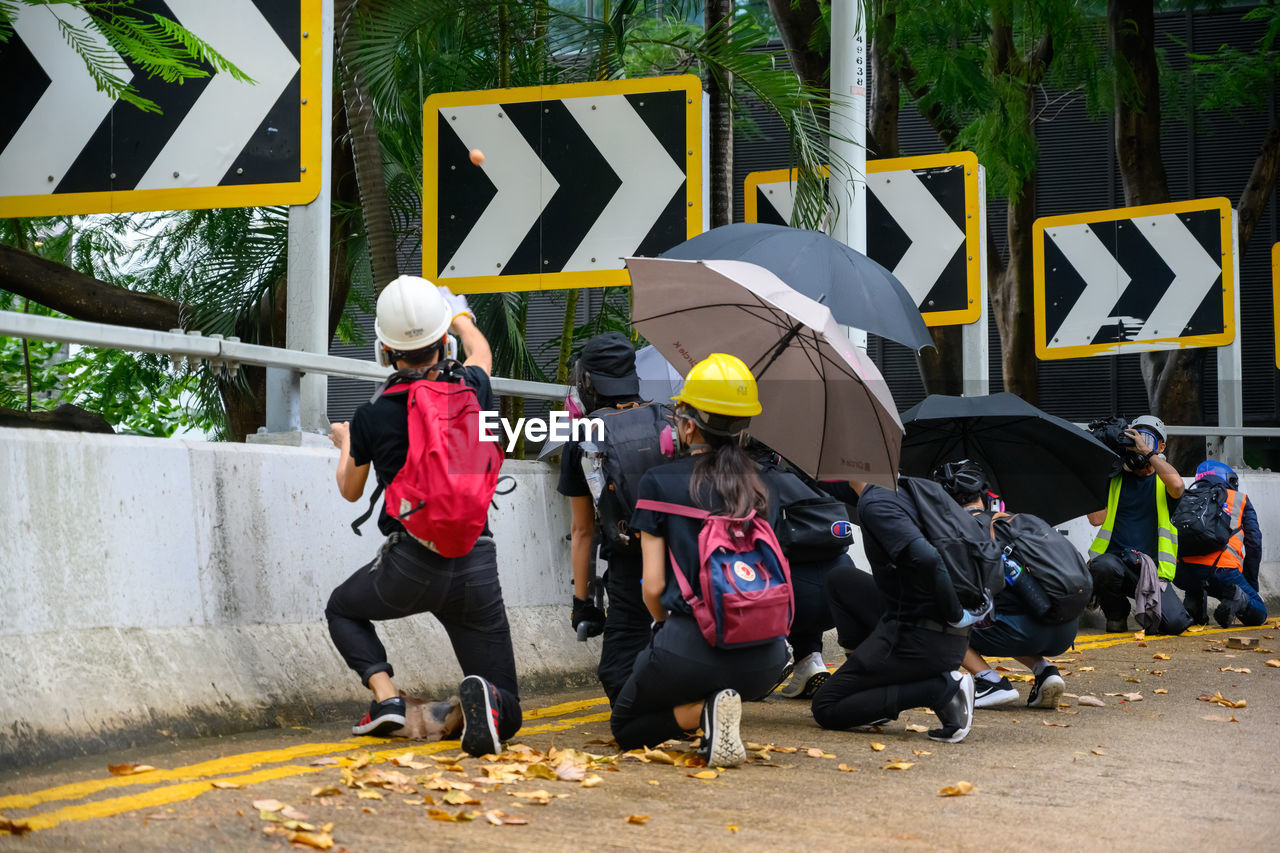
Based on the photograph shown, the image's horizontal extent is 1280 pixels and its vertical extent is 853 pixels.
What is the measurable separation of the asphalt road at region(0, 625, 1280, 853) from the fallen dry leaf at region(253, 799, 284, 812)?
0.03 feet

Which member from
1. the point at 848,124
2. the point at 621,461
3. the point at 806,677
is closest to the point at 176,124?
the point at 621,461

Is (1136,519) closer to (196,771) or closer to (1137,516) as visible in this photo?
(1137,516)

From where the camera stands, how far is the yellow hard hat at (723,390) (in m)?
5.70

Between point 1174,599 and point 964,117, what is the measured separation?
7.98m

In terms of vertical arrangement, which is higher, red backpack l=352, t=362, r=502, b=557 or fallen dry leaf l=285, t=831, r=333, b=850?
red backpack l=352, t=362, r=502, b=557

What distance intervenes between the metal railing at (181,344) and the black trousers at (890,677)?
2377 mm

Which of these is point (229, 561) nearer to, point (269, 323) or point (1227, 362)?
point (269, 323)

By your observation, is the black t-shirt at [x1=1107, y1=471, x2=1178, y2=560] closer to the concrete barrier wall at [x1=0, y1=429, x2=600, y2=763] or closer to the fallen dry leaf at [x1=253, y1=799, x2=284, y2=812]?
the concrete barrier wall at [x1=0, y1=429, x2=600, y2=763]

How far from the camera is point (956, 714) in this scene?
6.57 metres

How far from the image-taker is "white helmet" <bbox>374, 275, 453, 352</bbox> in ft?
18.6

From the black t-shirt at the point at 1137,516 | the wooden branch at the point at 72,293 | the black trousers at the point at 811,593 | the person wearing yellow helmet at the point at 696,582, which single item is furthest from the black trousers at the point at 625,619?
the wooden branch at the point at 72,293

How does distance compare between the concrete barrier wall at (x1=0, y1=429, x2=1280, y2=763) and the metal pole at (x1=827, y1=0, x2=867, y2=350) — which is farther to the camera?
the metal pole at (x1=827, y1=0, x2=867, y2=350)

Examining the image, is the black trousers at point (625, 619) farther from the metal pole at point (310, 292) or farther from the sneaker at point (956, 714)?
the metal pole at point (310, 292)

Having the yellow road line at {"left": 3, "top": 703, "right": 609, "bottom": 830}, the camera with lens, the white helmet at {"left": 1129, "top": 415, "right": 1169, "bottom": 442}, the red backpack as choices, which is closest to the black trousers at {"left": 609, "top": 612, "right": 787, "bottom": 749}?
the yellow road line at {"left": 3, "top": 703, "right": 609, "bottom": 830}
